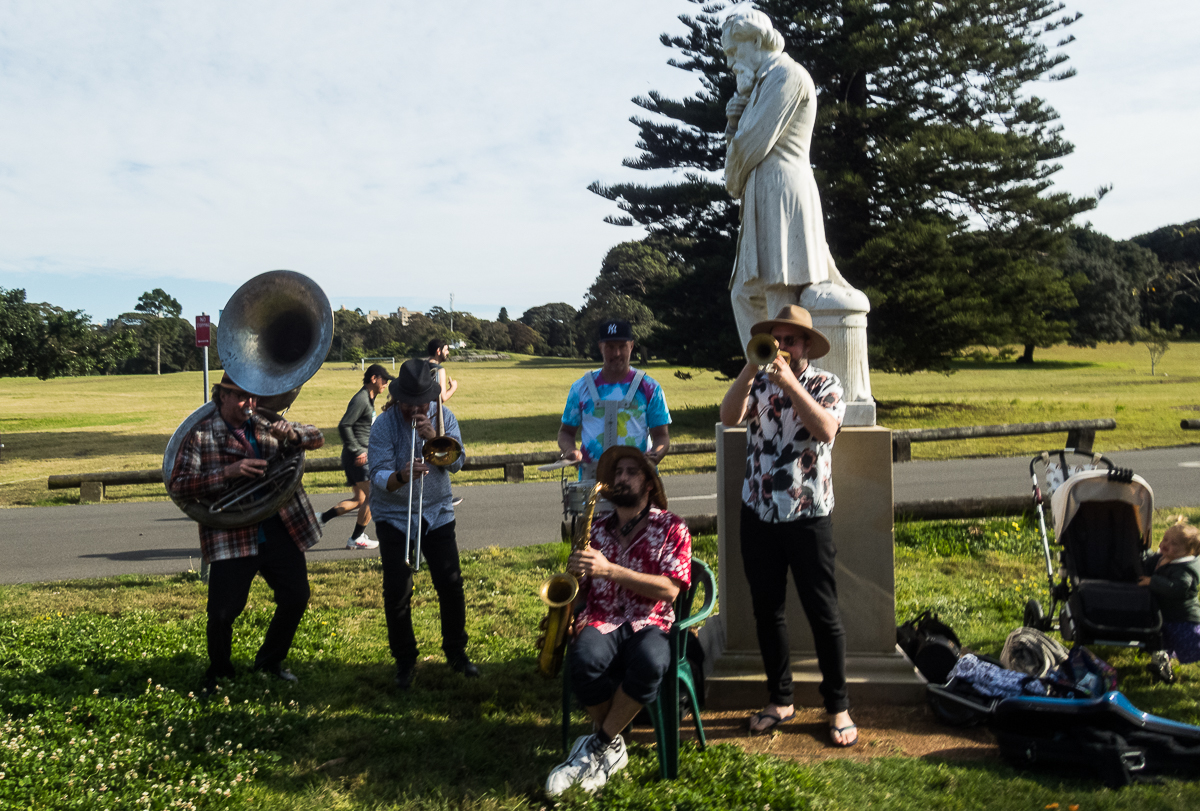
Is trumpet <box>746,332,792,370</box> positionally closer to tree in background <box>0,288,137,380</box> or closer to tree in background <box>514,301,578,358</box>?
tree in background <box>0,288,137,380</box>

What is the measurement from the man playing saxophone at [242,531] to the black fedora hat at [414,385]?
1.66 ft

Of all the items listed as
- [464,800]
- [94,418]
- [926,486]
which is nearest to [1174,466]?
[926,486]

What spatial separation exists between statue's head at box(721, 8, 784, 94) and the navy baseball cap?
1534 millimetres

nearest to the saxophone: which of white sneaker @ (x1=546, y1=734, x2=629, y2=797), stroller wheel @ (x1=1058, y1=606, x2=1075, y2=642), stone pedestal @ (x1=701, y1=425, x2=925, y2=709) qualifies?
white sneaker @ (x1=546, y1=734, x2=629, y2=797)

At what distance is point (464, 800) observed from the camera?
11.3ft

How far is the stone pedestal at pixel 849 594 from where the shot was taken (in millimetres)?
4324

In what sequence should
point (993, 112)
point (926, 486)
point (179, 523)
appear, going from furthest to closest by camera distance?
point (993, 112)
point (926, 486)
point (179, 523)

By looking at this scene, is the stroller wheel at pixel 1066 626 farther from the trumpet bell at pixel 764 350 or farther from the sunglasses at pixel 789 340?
the trumpet bell at pixel 764 350

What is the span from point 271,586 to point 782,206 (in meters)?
3.46

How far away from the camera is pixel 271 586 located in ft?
15.1

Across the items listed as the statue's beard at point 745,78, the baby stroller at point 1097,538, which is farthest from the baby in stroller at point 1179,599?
the statue's beard at point 745,78

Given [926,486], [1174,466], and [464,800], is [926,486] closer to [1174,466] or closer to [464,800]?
[1174,466]

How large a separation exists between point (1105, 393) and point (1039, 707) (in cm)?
3185

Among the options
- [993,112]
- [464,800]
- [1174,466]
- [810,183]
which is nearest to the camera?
[464,800]
